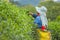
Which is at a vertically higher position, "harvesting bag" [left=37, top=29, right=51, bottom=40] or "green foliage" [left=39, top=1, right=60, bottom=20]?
"harvesting bag" [left=37, top=29, right=51, bottom=40]

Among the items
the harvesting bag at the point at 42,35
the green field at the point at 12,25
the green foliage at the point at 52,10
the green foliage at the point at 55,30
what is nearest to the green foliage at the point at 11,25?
the green field at the point at 12,25

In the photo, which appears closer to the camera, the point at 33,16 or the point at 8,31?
the point at 8,31

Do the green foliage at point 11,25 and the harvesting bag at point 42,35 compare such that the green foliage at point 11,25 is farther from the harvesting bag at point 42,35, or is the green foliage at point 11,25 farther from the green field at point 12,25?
the harvesting bag at point 42,35

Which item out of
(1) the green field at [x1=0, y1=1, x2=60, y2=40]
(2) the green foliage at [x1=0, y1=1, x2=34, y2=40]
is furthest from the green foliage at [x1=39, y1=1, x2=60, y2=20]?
(2) the green foliage at [x1=0, y1=1, x2=34, y2=40]

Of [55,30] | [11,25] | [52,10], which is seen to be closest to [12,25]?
[11,25]

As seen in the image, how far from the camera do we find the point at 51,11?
17.7 meters

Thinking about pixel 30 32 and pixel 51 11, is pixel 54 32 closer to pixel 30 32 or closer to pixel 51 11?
pixel 30 32

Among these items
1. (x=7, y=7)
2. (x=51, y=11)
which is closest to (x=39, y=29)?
(x=7, y=7)

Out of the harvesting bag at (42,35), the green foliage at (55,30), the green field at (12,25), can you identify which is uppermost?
the green field at (12,25)

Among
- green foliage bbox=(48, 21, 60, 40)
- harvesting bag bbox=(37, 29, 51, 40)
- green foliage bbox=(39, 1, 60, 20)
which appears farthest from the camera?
green foliage bbox=(39, 1, 60, 20)

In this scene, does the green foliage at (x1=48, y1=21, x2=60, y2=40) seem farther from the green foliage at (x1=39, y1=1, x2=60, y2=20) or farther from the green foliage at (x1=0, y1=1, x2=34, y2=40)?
the green foliage at (x1=39, y1=1, x2=60, y2=20)

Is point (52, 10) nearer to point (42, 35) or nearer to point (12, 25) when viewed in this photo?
point (42, 35)

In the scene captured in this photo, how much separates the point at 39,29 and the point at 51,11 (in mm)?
9870

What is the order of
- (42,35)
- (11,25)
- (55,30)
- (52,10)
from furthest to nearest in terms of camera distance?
(52,10), (55,30), (42,35), (11,25)
